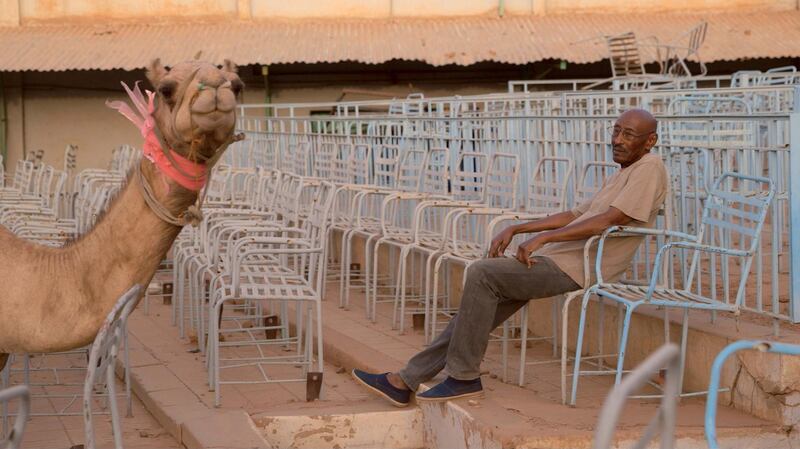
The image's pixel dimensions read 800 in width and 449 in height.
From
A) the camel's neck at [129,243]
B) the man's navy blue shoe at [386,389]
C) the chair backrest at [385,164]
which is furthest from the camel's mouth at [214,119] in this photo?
the chair backrest at [385,164]

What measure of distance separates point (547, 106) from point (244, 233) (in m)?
4.32

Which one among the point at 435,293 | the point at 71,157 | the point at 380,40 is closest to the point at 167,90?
the point at 435,293

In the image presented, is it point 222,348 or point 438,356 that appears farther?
point 222,348

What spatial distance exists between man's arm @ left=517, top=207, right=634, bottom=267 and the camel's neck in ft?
7.37

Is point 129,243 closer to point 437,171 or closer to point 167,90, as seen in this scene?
point 167,90

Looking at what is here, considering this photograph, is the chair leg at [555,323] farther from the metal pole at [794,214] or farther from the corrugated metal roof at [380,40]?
the corrugated metal roof at [380,40]

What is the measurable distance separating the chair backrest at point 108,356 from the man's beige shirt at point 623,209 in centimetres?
261

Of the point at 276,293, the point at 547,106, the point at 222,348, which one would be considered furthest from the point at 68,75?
the point at 276,293

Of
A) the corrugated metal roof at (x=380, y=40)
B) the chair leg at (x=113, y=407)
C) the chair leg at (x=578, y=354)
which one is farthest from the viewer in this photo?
the corrugated metal roof at (x=380, y=40)

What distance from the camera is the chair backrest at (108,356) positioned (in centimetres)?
447

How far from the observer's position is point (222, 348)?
9305 mm

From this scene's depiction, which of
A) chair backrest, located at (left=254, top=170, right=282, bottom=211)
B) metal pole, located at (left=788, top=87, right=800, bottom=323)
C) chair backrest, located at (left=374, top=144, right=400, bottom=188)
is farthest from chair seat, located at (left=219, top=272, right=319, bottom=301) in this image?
chair backrest, located at (left=374, top=144, right=400, bottom=188)

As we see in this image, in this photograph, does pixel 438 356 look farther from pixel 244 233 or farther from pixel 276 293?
pixel 244 233

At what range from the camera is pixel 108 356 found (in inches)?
188
